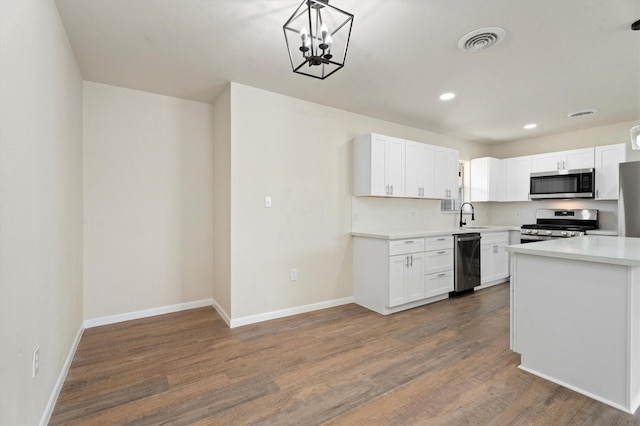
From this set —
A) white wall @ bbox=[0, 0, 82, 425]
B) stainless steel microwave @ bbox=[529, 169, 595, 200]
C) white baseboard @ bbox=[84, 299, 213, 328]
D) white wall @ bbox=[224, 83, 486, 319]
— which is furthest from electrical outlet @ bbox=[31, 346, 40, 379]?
stainless steel microwave @ bbox=[529, 169, 595, 200]

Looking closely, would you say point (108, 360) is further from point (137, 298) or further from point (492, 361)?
point (492, 361)

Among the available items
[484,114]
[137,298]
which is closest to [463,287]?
[484,114]

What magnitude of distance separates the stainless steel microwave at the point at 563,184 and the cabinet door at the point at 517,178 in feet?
0.40

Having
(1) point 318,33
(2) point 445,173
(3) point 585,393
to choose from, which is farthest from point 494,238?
(1) point 318,33

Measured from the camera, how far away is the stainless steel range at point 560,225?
4.67m

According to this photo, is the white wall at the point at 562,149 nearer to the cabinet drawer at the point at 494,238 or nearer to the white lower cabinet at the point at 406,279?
the cabinet drawer at the point at 494,238

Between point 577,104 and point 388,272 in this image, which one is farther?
point 577,104

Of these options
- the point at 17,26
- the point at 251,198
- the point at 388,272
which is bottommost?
the point at 388,272

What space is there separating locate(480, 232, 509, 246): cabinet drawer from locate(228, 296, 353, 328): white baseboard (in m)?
2.33

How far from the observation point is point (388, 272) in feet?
11.6

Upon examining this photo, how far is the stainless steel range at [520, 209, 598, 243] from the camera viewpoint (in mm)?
4672

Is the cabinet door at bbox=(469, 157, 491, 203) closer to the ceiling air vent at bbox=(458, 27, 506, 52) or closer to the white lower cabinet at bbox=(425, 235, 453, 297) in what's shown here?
the white lower cabinet at bbox=(425, 235, 453, 297)

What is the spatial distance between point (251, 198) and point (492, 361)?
8.80ft

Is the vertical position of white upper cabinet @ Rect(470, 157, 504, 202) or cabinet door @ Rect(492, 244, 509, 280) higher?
white upper cabinet @ Rect(470, 157, 504, 202)
